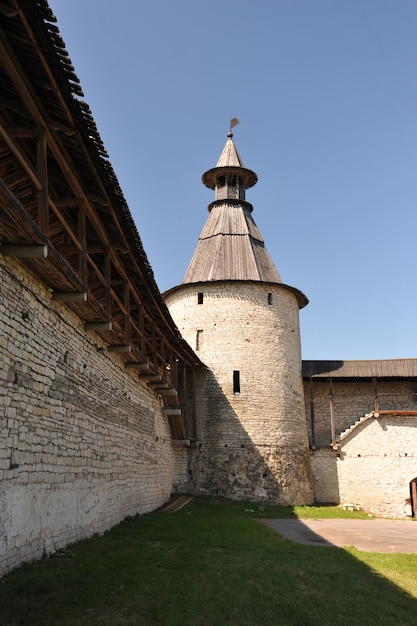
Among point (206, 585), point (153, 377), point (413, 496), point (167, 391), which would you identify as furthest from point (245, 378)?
point (206, 585)

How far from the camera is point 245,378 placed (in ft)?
62.3

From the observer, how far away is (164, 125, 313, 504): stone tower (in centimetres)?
1839

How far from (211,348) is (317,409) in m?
5.37

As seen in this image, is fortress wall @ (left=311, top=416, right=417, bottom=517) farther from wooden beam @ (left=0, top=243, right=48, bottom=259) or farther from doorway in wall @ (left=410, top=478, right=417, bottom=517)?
wooden beam @ (left=0, top=243, right=48, bottom=259)

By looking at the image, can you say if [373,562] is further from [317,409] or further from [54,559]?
[317,409]

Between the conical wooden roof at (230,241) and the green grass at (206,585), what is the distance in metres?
12.0

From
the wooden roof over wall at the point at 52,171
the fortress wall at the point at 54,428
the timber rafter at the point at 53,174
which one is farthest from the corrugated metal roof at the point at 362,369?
→ the wooden roof over wall at the point at 52,171

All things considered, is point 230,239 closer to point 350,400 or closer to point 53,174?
point 350,400

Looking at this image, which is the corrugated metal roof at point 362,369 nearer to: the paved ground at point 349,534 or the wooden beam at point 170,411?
the wooden beam at point 170,411

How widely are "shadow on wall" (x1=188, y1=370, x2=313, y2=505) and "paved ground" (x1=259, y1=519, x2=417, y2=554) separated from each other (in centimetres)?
343

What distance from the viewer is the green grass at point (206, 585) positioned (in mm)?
→ 5191

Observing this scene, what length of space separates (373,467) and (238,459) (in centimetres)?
502

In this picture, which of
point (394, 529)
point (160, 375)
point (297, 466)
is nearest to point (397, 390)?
point (297, 466)

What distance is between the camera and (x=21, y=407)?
650 cm
